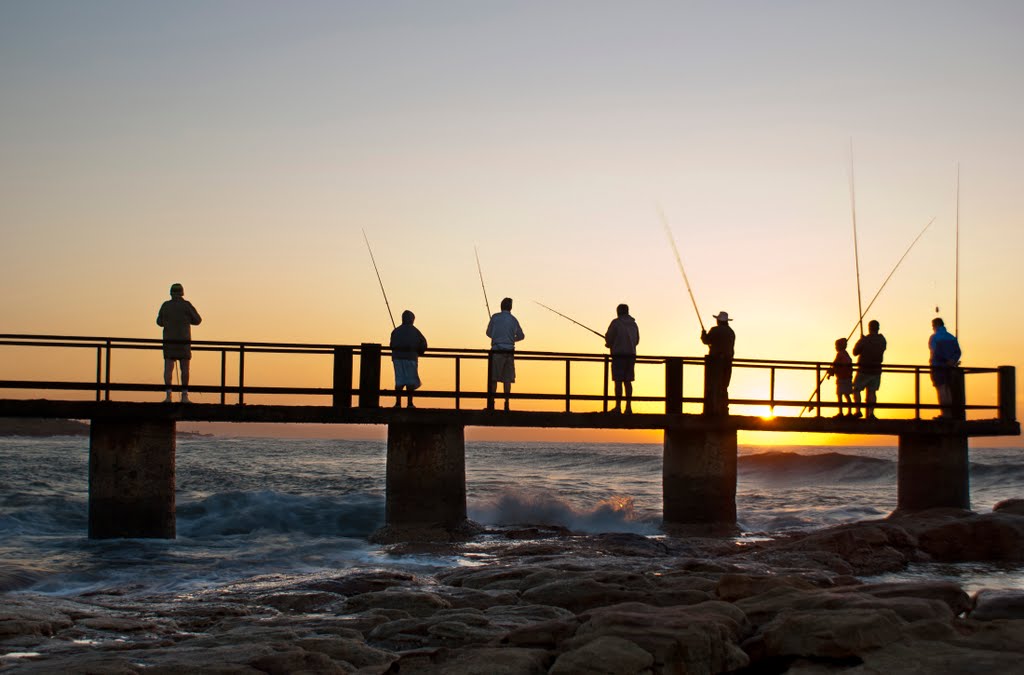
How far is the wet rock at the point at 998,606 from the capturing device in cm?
938

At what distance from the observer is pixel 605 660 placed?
7582 mm

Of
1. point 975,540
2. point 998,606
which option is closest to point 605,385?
point 975,540

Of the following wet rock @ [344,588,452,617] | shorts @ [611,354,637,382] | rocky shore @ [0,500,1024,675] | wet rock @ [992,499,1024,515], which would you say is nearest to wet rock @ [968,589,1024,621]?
rocky shore @ [0,500,1024,675]

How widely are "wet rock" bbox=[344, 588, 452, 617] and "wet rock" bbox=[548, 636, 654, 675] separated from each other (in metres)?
2.33

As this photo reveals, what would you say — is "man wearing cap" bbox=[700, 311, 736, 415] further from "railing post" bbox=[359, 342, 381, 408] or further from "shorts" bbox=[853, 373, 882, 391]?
"railing post" bbox=[359, 342, 381, 408]

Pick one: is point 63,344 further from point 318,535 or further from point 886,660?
point 886,660

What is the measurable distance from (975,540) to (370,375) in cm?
907

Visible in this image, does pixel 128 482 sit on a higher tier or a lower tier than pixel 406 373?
lower

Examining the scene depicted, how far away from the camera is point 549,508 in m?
20.4

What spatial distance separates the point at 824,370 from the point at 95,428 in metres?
12.0

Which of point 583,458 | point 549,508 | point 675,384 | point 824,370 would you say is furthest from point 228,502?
point 583,458

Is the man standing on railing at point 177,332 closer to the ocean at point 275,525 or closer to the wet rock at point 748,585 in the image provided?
the ocean at point 275,525

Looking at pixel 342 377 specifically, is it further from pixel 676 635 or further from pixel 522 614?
pixel 676 635

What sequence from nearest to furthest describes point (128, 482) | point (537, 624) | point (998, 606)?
point (537, 624) → point (998, 606) → point (128, 482)
